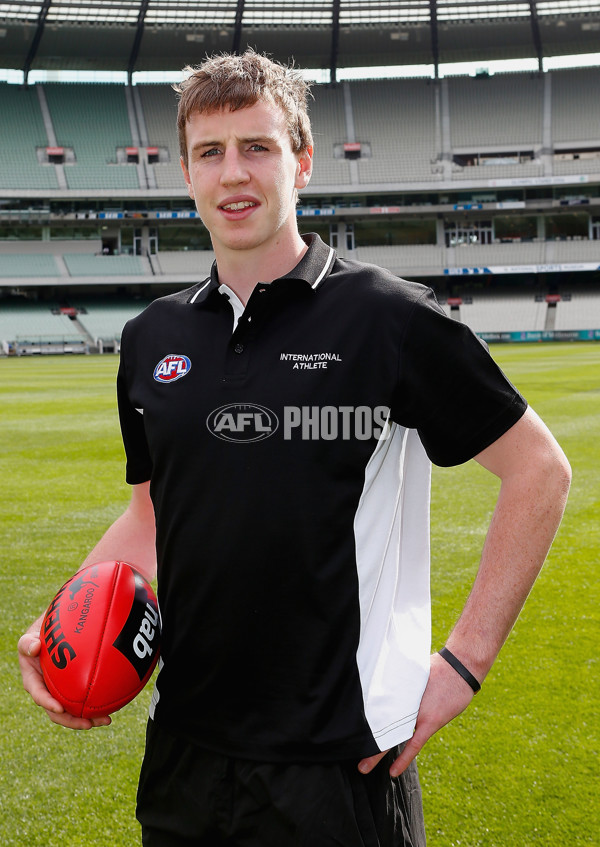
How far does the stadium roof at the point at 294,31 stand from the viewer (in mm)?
37344

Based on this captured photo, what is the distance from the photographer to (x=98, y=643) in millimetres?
1775

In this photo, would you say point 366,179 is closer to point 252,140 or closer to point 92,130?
point 92,130

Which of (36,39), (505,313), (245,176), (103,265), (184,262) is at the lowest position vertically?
(505,313)

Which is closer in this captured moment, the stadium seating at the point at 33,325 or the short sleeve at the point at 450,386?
the short sleeve at the point at 450,386

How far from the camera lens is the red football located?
1.74 m

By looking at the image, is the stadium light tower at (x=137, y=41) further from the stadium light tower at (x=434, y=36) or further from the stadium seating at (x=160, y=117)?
the stadium light tower at (x=434, y=36)

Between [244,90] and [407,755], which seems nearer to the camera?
[407,755]

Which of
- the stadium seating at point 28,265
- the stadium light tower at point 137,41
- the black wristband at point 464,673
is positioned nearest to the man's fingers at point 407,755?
the black wristband at point 464,673

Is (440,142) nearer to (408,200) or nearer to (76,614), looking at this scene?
(408,200)

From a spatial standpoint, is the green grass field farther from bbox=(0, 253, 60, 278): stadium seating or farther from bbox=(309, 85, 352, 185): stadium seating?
bbox=(309, 85, 352, 185): stadium seating

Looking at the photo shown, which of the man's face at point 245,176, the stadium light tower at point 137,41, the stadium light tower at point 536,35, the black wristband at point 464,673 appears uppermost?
the stadium light tower at point 137,41

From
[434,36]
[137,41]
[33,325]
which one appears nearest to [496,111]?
[434,36]

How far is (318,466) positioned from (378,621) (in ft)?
1.11

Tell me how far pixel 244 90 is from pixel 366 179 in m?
46.6
